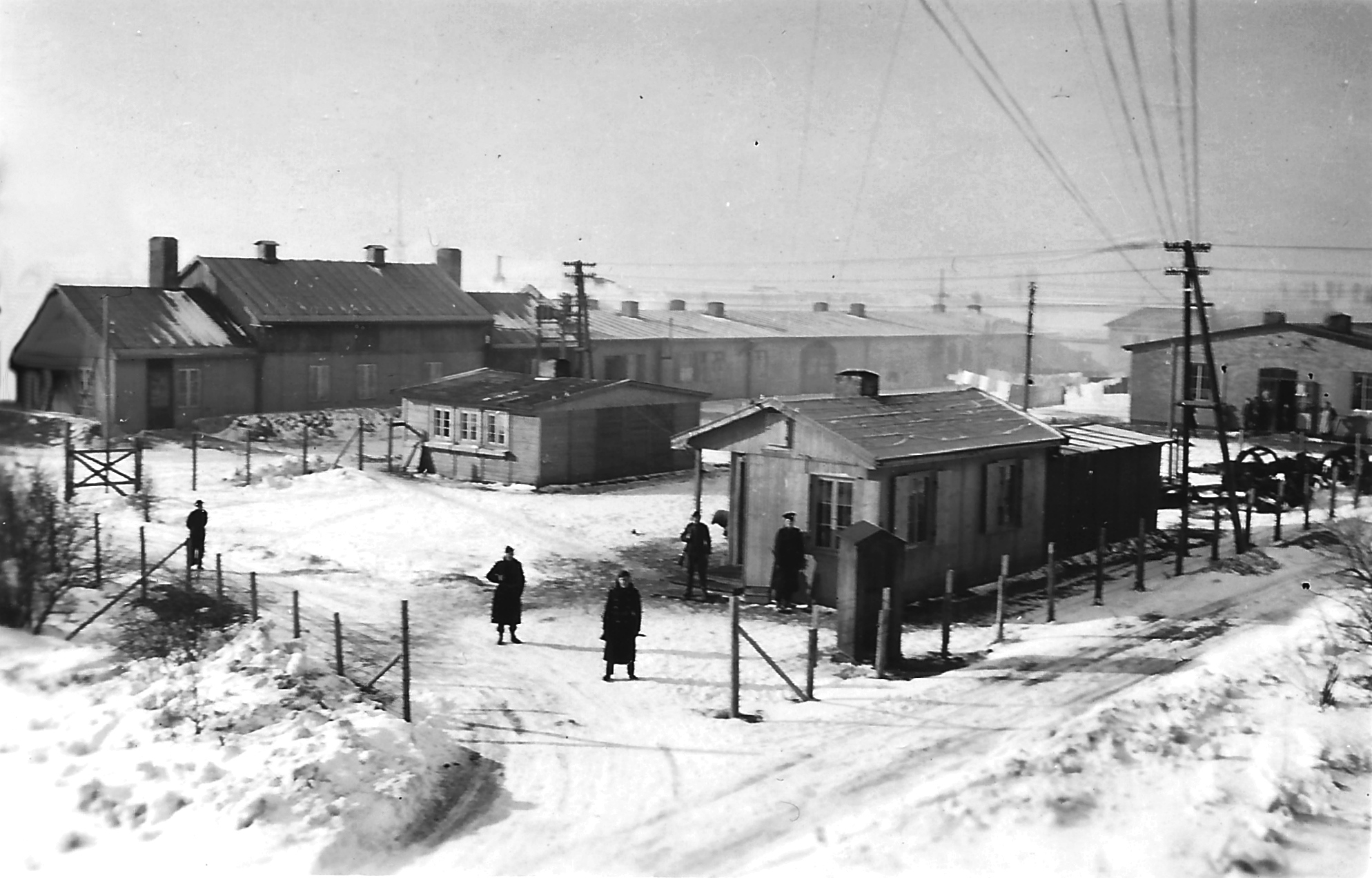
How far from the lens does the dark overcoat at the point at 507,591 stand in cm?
1670

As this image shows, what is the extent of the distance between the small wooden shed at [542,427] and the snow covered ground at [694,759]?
14.6 m

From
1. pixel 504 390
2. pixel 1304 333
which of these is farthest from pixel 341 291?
pixel 1304 333

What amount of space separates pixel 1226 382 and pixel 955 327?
31.3 metres

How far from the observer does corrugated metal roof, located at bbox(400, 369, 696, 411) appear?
3303 cm

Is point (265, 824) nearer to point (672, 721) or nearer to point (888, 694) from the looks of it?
point (672, 721)

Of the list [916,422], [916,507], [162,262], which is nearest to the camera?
[916,507]

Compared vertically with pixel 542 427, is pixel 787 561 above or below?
below

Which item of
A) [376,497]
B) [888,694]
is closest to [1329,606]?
[888,694]

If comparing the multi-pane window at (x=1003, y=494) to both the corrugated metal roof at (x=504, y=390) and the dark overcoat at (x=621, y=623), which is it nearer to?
the dark overcoat at (x=621, y=623)

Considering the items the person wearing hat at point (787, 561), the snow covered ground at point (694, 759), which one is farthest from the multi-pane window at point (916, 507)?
the snow covered ground at point (694, 759)

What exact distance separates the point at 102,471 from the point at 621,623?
51.5 ft

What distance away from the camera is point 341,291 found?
44.4 meters

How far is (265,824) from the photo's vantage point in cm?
989

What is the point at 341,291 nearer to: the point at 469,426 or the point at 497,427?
the point at 469,426
